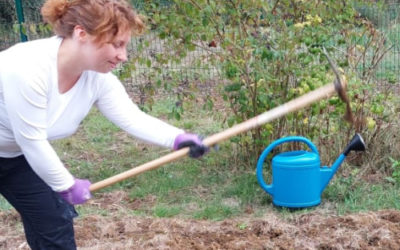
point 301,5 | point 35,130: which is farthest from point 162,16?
point 35,130

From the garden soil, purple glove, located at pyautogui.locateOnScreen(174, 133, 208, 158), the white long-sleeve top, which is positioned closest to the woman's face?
the white long-sleeve top

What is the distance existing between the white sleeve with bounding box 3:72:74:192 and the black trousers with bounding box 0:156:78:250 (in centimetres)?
26

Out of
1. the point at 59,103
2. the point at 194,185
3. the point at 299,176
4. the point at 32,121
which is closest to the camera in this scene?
the point at 32,121

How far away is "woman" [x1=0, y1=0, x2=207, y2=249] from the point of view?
204 cm

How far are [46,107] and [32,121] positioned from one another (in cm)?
10

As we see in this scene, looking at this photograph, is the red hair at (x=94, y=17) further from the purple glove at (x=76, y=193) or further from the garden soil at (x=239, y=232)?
the garden soil at (x=239, y=232)

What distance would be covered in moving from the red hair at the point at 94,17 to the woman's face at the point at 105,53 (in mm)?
24

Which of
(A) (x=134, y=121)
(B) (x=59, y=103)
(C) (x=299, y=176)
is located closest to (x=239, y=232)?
(C) (x=299, y=176)

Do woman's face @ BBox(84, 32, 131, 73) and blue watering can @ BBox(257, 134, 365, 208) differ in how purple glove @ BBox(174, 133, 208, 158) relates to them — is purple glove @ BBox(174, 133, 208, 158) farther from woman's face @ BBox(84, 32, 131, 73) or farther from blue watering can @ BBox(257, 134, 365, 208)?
blue watering can @ BBox(257, 134, 365, 208)

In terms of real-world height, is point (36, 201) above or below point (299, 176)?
above

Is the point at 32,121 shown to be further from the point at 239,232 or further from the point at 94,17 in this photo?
the point at 239,232

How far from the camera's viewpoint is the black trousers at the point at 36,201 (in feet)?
7.77

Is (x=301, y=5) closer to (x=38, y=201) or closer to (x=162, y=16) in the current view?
(x=162, y=16)

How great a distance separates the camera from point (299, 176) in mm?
3797
